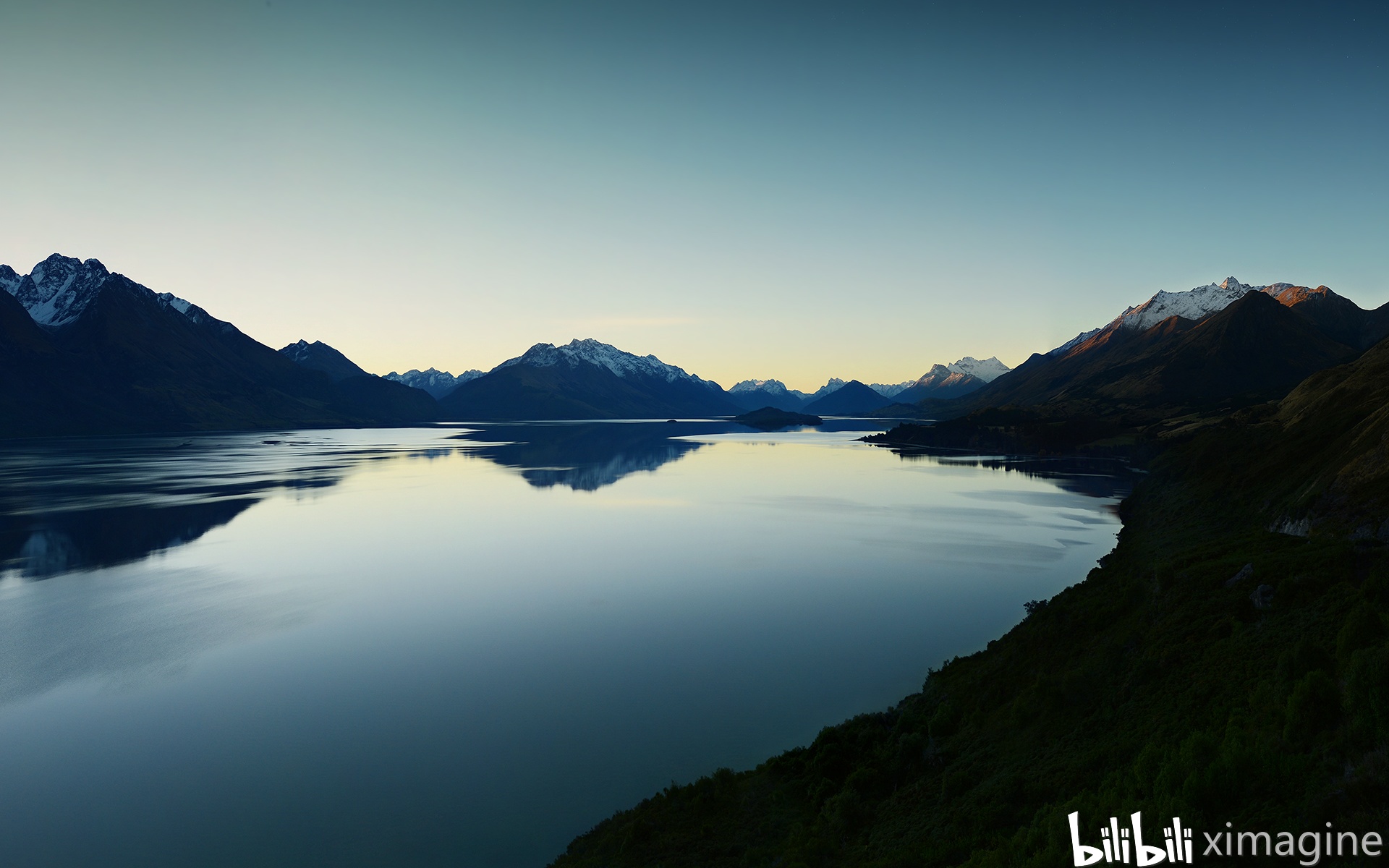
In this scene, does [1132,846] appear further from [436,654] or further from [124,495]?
[124,495]

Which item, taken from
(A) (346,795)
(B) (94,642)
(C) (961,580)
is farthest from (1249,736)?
(B) (94,642)

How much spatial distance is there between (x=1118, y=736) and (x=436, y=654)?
30936 mm

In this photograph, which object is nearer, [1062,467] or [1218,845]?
[1218,845]

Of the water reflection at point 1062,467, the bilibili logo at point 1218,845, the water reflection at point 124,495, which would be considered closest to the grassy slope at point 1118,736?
the bilibili logo at point 1218,845

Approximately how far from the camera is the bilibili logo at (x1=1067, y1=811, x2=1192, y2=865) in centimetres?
1173

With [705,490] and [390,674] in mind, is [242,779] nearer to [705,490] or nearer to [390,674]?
[390,674]

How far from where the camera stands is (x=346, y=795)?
22344 millimetres

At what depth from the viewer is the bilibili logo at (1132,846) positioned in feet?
38.5

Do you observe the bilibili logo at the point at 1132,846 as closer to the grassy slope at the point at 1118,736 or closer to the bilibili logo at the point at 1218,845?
the bilibili logo at the point at 1218,845

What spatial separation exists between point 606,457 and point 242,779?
14635 cm

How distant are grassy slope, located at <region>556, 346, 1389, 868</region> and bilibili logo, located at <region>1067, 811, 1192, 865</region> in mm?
323

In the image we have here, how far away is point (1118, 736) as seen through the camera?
17.2 meters

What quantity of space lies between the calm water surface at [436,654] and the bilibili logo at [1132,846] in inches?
525

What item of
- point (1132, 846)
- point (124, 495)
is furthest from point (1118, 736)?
point (124, 495)
